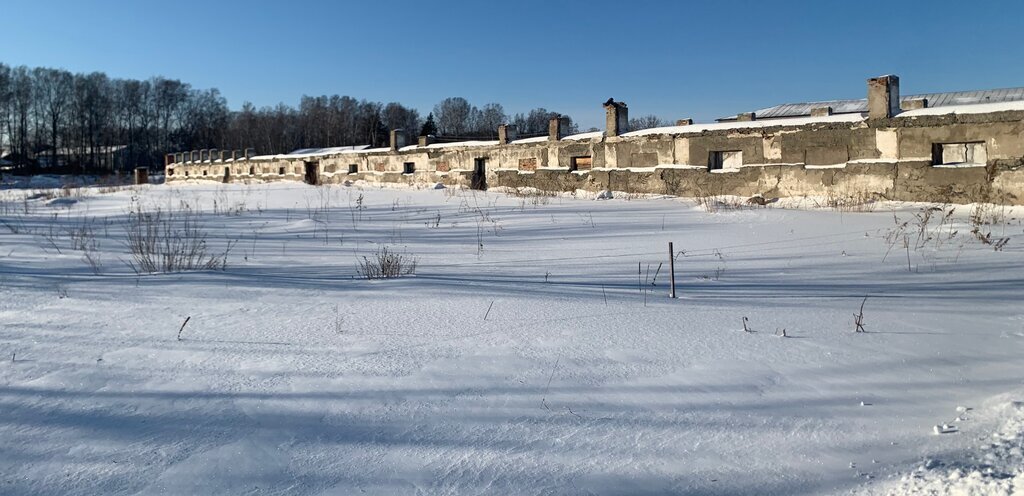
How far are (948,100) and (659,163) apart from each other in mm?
25632

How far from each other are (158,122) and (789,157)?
234 ft

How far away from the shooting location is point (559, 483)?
1747 millimetres

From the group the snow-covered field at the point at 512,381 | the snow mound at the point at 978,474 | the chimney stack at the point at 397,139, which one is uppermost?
the chimney stack at the point at 397,139

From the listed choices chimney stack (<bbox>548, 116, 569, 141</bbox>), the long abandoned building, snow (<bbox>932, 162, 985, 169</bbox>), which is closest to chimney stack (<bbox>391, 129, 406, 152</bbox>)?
the long abandoned building

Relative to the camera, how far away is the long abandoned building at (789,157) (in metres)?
10.8

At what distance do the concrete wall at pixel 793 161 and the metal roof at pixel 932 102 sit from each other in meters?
16.1

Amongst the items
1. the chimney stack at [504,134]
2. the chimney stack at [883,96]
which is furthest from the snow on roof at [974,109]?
the chimney stack at [504,134]

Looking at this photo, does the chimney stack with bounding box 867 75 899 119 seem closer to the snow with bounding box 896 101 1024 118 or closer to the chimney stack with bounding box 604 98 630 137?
the snow with bounding box 896 101 1024 118

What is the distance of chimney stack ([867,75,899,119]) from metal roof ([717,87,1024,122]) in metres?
17.4

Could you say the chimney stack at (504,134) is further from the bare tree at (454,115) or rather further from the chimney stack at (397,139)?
the bare tree at (454,115)

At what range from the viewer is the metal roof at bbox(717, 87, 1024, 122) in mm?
30553

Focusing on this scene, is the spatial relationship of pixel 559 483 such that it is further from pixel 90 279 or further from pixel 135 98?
pixel 135 98

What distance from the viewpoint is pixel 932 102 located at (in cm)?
3169

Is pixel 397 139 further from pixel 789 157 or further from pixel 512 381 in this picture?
pixel 512 381
